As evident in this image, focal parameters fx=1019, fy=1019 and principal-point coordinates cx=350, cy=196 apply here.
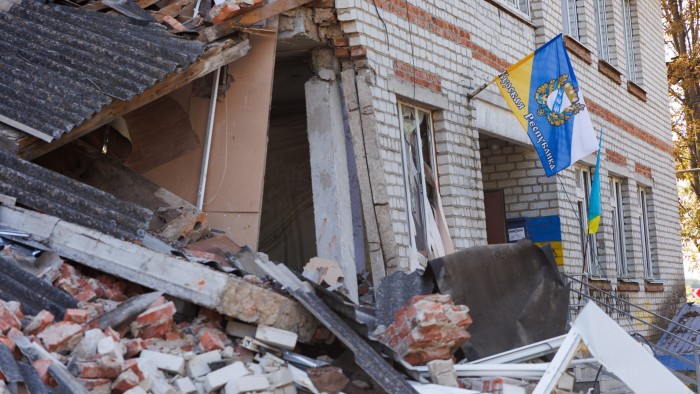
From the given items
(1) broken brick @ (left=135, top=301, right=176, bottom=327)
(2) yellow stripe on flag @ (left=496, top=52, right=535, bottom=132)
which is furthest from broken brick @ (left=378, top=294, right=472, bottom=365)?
(2) yellow stripe on flag @ (left=496, top=52, right=535, bottom=132)

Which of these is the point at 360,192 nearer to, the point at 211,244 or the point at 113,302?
the point at 211,244

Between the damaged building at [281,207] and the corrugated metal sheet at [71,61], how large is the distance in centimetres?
2

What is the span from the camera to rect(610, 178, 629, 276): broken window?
49.1 ft

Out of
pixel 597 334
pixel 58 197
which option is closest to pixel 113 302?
pixel 58 197

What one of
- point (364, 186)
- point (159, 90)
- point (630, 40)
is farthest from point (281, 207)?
point (630, 40)

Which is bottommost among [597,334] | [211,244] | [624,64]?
[597,334]

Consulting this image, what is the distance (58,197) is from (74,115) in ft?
2.19

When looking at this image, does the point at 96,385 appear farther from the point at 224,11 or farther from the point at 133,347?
the point at 224,11

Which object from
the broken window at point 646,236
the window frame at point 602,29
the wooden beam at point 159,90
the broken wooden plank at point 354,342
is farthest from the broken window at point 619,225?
the broken wooden plank at point 354,342

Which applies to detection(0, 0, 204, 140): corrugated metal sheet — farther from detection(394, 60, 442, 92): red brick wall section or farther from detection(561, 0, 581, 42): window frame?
detection(561, 0, 581, 42): window frame

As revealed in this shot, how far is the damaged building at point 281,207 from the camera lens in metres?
4.96

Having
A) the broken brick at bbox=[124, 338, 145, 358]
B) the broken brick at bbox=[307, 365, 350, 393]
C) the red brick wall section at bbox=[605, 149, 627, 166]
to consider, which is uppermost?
the red brick wall section at bbox=[605, 149, 627, 166]

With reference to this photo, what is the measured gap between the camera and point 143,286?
5.29 meters

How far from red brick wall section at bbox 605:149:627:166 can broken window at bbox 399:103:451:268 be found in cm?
561
